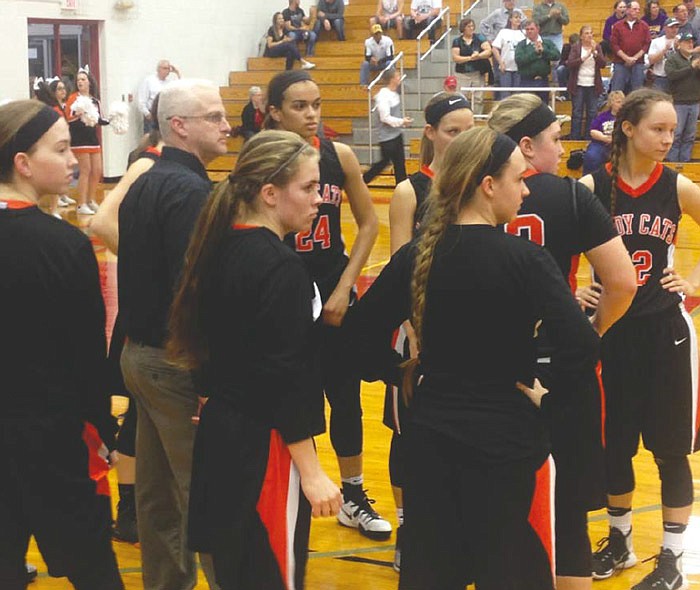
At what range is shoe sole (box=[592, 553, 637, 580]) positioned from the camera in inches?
163

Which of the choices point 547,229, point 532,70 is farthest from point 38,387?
point 532,70

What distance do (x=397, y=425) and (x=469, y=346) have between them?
1.54 metres

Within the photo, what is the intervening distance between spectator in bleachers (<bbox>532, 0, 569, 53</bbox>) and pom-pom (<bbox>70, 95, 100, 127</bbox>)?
6.96 metres

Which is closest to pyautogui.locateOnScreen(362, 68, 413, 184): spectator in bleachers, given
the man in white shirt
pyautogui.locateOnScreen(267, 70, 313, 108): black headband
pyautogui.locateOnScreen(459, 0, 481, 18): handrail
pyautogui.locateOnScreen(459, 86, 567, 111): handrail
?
pyautogui.locateOnScreen(459, 86, 567, 111): handrail

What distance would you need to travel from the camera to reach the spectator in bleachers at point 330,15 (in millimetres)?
21078

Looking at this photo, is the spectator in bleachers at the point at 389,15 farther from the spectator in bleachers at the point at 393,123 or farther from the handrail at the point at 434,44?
the spectator in bleachers at the point at 393,123

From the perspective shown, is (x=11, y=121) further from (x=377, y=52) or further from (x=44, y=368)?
(x=377, y=52)

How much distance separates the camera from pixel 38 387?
284 cm

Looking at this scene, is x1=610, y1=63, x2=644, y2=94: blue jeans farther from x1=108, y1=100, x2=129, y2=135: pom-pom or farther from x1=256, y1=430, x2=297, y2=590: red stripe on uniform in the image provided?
x1=256, y1=430, x2=297, y2=590: red stripe on uniform

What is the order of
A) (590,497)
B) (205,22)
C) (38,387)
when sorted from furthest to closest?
(205,22) → (590,497) → (38,387)

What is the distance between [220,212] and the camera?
9.10 feet

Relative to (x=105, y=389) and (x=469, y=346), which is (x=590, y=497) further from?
(x=105, y=389)

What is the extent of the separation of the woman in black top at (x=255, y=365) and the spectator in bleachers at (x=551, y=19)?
14.9 m

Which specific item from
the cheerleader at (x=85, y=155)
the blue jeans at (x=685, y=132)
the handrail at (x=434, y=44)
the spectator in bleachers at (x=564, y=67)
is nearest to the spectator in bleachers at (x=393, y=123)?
the handrail at (x=434, y=44)
